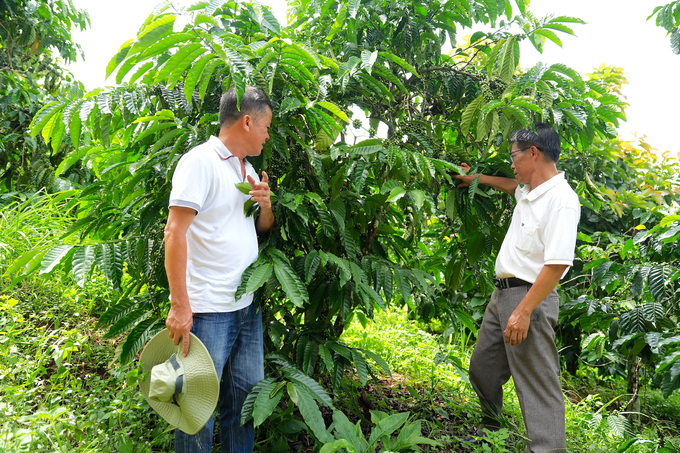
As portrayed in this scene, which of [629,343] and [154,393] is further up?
[154,393]

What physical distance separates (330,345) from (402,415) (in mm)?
418

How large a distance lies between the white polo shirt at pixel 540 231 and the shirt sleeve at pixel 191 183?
1467mm

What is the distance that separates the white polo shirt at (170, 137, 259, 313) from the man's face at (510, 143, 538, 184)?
4.49ft

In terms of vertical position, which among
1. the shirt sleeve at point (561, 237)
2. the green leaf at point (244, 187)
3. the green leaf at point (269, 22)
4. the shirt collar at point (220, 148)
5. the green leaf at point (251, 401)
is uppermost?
the green leaf at point (269, 22)

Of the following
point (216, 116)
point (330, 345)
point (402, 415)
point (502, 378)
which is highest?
point (216, 116)

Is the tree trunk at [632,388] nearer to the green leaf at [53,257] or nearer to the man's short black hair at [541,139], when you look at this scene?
the man's short black hair at [541,139]

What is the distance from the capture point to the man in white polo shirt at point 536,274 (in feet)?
6.64

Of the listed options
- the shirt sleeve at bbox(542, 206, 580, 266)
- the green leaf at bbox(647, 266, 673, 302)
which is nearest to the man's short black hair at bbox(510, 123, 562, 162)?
the shirt sleeve at bbox(542, 206, 580, 266)

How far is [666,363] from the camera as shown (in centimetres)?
184

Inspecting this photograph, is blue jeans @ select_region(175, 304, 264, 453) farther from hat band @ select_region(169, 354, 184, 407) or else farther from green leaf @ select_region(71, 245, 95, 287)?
green leaf @ select_region(71, 245, 95, 287)

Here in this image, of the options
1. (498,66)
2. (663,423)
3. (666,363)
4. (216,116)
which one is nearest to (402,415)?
(666,363)

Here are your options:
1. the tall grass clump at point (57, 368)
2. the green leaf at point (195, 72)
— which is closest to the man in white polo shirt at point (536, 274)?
the green leaf at point (195, 72)

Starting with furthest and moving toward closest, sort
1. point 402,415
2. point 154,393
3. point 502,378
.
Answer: point 502,378, point 402,415, point 154,393

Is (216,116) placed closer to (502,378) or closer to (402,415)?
(402,415)
